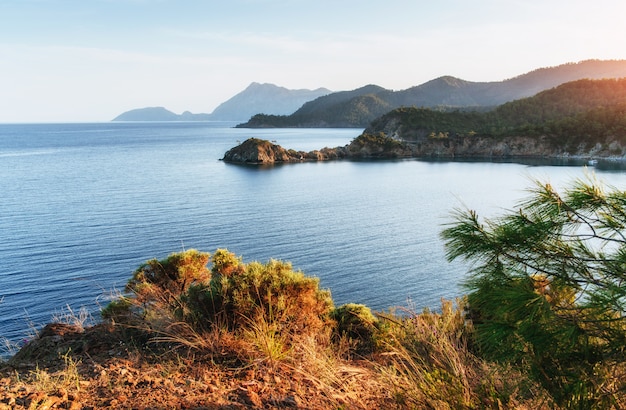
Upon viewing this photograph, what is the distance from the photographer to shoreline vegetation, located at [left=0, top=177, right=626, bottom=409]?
9.05 feet

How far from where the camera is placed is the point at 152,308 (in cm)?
628

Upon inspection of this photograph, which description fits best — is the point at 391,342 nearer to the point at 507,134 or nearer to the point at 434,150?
the point at 434,150

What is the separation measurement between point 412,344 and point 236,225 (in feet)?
88.2

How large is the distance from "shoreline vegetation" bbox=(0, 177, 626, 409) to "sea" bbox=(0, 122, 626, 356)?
0.39m

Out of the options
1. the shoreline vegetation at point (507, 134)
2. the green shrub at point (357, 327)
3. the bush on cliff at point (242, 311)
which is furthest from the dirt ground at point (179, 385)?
the shoreline vegetation at point (507, 134)

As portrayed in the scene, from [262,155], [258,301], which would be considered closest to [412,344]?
[258,301]

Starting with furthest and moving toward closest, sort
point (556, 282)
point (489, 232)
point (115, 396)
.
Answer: point (115, 396) < point (489, 232) < point (556, 282)

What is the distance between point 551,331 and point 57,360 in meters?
5.15

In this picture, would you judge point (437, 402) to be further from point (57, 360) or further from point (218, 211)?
point (218, 211)

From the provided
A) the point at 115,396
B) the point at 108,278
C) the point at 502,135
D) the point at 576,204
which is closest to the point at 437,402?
the point at 576,204

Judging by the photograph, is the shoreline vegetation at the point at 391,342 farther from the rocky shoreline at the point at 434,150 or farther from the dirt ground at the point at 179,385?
the rocky shoreline at the point at 434,150

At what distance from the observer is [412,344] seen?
14.8 ft

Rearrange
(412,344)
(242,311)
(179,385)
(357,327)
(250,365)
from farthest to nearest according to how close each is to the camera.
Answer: (357,327), (242,311), (412,344), (250,365), (179,385)

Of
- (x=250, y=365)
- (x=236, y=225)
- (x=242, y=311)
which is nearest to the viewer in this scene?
(x=250, y=365)
